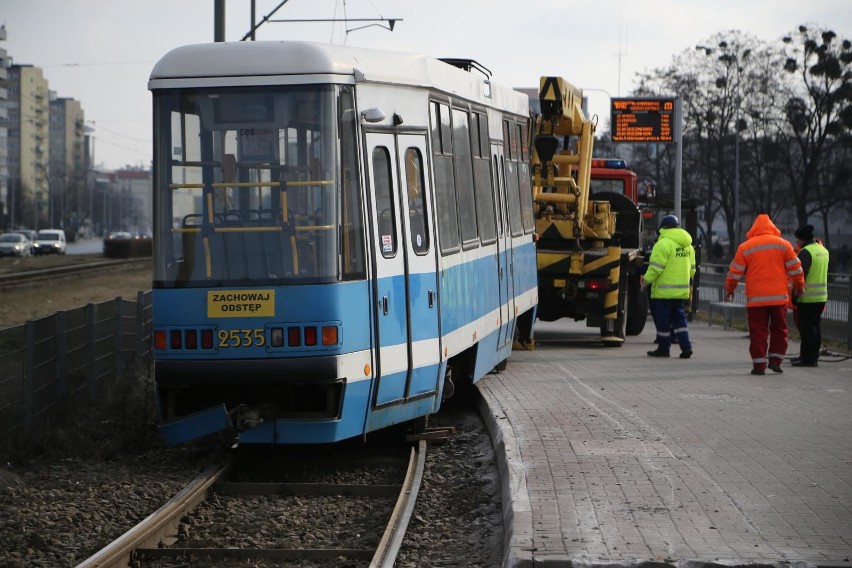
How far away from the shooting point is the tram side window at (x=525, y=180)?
50.7ft

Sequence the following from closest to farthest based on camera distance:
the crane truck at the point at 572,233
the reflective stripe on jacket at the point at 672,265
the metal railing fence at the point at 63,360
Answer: the metal railing fence at the point at 63,360
the reflective stripe on jacket at the point at 672,265
the crane truck at the point at 572,233

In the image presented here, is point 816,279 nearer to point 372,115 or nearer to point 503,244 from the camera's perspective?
point 503,244

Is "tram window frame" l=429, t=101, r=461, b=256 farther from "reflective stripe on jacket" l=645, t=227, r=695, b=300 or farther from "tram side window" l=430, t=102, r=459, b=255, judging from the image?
"reflective stripe on jacket" l=645, t=227, r=695, b=300

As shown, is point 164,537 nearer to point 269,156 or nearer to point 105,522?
point 105,522

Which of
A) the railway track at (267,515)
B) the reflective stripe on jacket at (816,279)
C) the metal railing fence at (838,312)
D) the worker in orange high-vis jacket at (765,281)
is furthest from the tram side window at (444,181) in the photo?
the metal railing fence at (838,312)

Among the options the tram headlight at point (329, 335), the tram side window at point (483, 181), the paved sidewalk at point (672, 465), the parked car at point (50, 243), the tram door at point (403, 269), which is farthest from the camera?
the parked car at point (50, 243)

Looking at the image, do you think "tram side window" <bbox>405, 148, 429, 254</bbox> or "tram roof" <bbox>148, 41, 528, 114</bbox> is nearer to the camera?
"tram roof" <bbox>148, 41, 528, 114</bbox>

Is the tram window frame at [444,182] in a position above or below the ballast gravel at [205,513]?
above

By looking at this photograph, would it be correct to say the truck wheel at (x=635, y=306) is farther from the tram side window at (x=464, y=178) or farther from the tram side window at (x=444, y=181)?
the tram side window at (x=444, y=181)

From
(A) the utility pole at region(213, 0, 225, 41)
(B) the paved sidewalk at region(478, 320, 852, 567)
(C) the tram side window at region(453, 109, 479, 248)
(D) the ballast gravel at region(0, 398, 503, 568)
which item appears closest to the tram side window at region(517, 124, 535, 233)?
(B) the paved sidewalk at region(478, 320, 852, 567)

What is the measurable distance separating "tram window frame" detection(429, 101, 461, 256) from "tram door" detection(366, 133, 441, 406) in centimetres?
26

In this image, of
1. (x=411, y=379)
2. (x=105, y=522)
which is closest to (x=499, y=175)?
(x=411, y=379)

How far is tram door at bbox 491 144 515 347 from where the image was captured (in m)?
13.5

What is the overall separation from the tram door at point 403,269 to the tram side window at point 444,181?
293 mm
